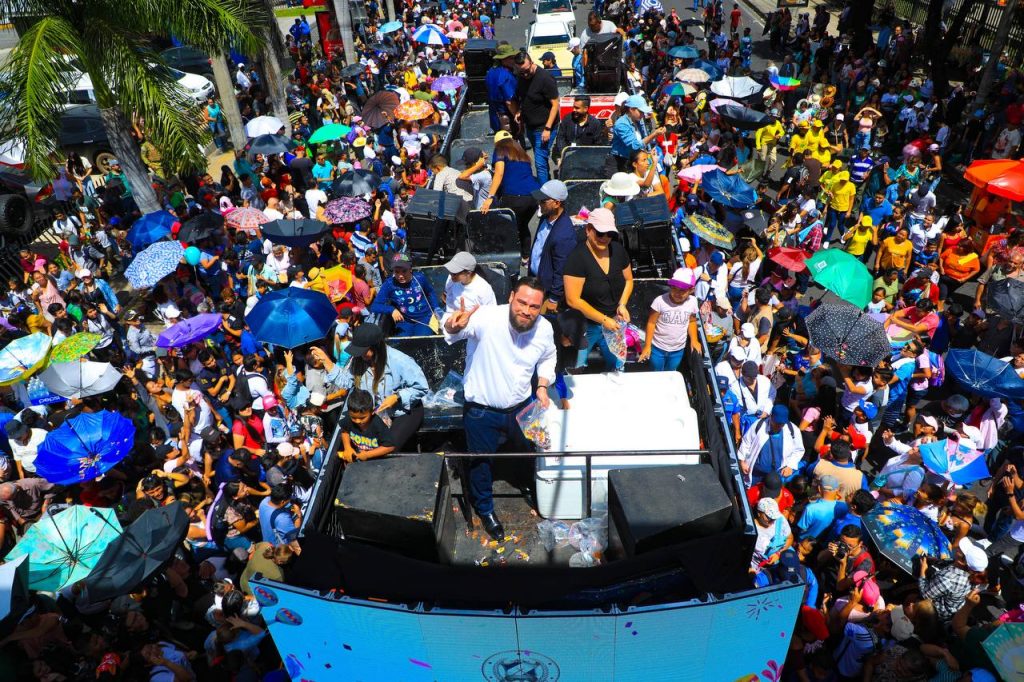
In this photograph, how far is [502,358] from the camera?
4895mm

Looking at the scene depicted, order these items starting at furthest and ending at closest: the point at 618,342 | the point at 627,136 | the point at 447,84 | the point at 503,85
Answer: the point at 447,84 < the point at 503,85 < the point at 627,136 < the point at 618,342

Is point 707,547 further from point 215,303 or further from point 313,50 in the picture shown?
point 313,50

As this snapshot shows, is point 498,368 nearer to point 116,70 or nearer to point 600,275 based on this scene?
point 600,275

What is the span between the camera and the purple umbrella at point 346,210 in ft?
36.4

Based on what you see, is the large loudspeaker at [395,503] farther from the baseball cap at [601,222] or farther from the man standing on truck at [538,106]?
the man standing on truck at [538,106]

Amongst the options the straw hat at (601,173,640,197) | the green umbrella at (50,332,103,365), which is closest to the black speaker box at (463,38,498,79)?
the straw hat at (601,173,640,197)

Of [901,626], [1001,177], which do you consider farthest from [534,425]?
[1001,177]

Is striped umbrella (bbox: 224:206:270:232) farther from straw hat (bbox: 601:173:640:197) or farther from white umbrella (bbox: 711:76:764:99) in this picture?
white umbrella (bbox: 711:76:764:99)

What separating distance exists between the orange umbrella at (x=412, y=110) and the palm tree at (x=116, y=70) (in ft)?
14.1

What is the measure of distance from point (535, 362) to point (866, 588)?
3238 millimetres

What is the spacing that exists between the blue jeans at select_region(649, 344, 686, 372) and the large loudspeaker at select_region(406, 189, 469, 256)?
3.58m

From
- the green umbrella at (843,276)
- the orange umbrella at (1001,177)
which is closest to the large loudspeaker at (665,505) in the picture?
the green umbrella at (843,276)

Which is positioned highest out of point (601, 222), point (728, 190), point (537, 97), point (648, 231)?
point (601, 222)

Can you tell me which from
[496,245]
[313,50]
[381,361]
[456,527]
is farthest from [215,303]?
[313,50]
